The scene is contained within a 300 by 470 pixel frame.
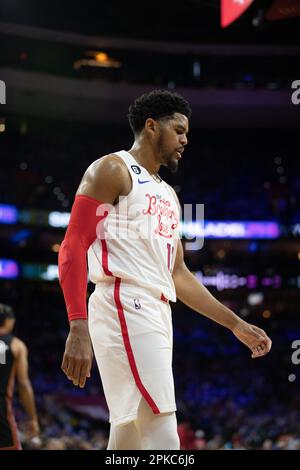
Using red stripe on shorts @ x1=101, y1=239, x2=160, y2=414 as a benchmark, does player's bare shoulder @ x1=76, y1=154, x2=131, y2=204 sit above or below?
above

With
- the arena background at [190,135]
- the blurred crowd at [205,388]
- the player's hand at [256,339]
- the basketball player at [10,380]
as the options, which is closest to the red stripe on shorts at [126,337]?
the player's hand at [256,339]

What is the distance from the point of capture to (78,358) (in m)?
2.79

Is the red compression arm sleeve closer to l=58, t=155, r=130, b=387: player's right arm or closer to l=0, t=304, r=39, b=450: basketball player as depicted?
l=58, t=155, r=130, b=387: player's right arm

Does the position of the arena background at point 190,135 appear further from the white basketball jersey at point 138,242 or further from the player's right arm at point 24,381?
the white basketball jersey at point 138,242

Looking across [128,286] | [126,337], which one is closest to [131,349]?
[126,337]

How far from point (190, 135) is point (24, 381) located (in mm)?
19548

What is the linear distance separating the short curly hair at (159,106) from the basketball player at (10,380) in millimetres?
2637

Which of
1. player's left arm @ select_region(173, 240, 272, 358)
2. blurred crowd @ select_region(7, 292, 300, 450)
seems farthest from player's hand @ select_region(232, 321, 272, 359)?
blurred crowd @ select_region(7, 292, 300, 450)

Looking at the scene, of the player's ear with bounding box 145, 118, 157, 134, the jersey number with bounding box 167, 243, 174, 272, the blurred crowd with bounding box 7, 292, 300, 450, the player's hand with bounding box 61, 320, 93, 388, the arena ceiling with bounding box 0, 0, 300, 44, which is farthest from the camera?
the arena ceiling with bounding box 0, 0, 300, 44

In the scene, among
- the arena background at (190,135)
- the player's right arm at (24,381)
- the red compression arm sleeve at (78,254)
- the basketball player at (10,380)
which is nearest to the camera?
the red compression arm sleeve at (78,254)

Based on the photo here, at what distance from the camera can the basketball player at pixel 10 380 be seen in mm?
5266

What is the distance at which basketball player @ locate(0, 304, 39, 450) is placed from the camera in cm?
527

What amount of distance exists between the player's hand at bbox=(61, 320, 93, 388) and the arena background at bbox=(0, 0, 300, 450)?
720 inches

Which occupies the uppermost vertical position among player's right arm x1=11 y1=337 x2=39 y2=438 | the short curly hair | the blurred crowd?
the short curly hair
